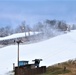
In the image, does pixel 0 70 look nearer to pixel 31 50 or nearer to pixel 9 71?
pixel 9 71

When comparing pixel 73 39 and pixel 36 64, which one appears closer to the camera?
pixel 36 64

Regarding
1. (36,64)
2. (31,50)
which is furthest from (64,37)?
(36,64)

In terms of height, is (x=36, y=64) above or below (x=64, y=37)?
below

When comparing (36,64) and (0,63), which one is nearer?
(36,64)

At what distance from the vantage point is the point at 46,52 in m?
49.6

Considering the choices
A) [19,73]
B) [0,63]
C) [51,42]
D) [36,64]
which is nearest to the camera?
[19,73]

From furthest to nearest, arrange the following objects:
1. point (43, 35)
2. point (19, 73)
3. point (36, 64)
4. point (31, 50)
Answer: point (43, 35)
point (31, 50)
point (36, 64)
point (19, 73)

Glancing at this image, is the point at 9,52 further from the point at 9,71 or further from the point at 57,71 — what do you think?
the point at 57,71

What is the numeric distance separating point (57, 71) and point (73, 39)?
19442 mm

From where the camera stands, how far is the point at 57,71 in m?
37.9

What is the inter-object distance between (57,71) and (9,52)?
1656 cm

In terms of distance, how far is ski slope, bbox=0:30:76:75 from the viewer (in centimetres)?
4503

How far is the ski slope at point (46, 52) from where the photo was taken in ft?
148

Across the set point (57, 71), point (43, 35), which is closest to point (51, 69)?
point (57, 71)
